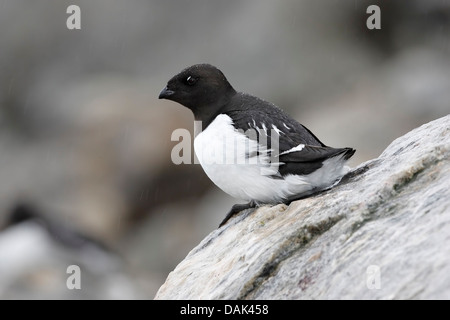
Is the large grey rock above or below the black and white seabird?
below

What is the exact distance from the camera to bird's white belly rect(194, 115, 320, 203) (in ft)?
22.1

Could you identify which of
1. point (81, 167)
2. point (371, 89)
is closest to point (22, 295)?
point (81, 167)

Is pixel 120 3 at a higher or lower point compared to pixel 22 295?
higher

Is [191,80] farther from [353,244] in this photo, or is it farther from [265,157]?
[353,244]

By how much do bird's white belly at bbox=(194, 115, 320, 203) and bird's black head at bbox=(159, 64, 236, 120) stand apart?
700mm

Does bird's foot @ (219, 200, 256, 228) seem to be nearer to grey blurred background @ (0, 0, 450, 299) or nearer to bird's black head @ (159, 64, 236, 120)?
bird's black head @ (159, 64, 236, 120)

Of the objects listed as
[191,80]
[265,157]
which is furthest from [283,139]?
[191,80]

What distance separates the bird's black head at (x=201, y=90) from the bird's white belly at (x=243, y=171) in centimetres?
70

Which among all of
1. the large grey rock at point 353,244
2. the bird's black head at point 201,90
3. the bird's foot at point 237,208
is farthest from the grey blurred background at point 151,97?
the large grey rock at point 353,244

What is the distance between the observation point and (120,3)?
1912cm

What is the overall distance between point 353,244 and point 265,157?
179 centimetres

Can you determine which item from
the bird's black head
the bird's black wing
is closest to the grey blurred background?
the bird's black head
